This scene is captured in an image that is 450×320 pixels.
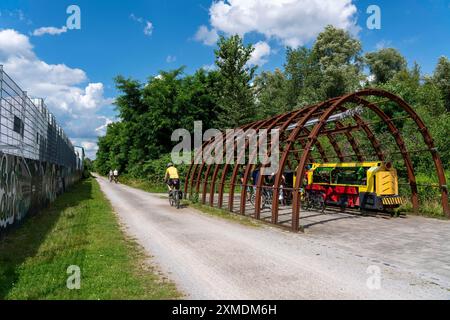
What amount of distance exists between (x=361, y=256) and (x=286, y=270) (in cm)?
209

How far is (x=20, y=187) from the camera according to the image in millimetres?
10852

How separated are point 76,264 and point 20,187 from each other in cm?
529

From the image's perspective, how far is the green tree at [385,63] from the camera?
2034 inches

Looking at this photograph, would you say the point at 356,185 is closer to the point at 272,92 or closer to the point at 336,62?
the point at 336,62

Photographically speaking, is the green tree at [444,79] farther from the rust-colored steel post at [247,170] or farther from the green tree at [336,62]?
the rust-colored steel post at [247,170]

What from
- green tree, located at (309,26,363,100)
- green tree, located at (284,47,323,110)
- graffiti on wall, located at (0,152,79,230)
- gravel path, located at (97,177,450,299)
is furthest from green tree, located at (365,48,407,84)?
gravel path, located at (97,177,450,299)

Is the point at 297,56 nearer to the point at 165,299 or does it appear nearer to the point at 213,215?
the point at 213,215

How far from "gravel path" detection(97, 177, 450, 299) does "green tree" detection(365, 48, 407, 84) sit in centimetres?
4727

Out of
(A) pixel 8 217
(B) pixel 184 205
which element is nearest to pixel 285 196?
(B) pixel 184 205

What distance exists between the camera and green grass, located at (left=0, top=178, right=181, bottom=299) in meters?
5.23

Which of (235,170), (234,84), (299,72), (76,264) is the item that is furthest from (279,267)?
(299,72)

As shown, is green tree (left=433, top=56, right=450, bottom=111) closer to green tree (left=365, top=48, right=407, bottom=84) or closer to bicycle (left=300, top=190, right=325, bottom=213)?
green tree (left=365, top=48, right=407, bottom=84)

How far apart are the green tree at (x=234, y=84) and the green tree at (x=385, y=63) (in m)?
22.4
